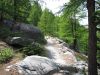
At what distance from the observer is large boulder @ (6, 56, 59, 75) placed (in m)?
13.7

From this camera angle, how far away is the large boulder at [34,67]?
13664mm

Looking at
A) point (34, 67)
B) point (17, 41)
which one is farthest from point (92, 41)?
point (17, 41)

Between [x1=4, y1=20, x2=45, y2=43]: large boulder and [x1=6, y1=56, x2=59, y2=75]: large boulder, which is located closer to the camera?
[x1=6, y1=56, x2=59, y2=75]: large boulder

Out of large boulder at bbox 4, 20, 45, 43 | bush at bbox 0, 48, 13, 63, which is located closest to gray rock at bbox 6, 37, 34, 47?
bush at bbox 0, 48, 13, 63

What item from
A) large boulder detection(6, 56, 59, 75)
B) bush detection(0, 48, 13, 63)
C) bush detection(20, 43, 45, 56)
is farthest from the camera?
bush detection(20, 43, 45, 56)

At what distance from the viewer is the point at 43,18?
157 ft

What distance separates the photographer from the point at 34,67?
14.4 meters

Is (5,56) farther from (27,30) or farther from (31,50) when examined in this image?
(27,30)

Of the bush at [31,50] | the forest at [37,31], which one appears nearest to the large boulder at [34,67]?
the forest at [37,31]

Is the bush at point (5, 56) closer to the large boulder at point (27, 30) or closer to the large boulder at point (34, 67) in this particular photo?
the large boulder at point (34, 67)

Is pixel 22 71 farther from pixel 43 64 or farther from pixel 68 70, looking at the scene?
pixel 68 70

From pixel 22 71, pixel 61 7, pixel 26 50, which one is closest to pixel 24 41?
pixel 26 50

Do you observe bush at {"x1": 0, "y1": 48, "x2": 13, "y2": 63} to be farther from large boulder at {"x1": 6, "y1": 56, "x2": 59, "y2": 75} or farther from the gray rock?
the gray rock

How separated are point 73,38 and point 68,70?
20840 millimetres
